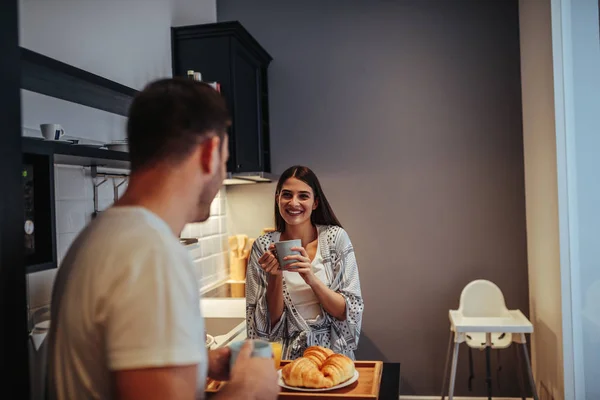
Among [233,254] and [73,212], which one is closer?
[73,212]

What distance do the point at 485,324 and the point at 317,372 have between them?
1.68 meters

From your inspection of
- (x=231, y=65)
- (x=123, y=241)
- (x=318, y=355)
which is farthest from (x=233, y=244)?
(x=123, y=241)

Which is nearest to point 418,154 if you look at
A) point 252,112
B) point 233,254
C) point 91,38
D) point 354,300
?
point 252,112

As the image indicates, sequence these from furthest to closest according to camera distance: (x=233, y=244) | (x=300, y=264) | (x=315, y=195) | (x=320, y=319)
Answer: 1. (x=233, y=244)
2. (x=315, y=195)
3. (x=320, y=319)
4. (x=300, y=264)

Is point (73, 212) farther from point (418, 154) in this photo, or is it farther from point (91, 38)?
point (418, 154)

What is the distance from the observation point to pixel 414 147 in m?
3.67

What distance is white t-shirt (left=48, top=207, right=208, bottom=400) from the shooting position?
2.55 ft

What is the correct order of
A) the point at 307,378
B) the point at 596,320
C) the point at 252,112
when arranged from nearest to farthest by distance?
→ the point at 307,378, the point at 596,320, the point at 252,112

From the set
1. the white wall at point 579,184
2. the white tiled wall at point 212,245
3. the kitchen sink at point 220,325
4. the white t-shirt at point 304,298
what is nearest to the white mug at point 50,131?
the white t-shirt at point 304,298

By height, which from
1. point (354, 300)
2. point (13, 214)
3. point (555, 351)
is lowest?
point (555, 351)

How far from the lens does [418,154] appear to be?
3.66m

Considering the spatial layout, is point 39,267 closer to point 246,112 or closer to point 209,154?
point 209,154

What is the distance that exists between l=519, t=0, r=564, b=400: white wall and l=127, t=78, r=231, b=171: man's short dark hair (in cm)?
237

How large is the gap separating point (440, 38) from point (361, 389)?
2.67m
